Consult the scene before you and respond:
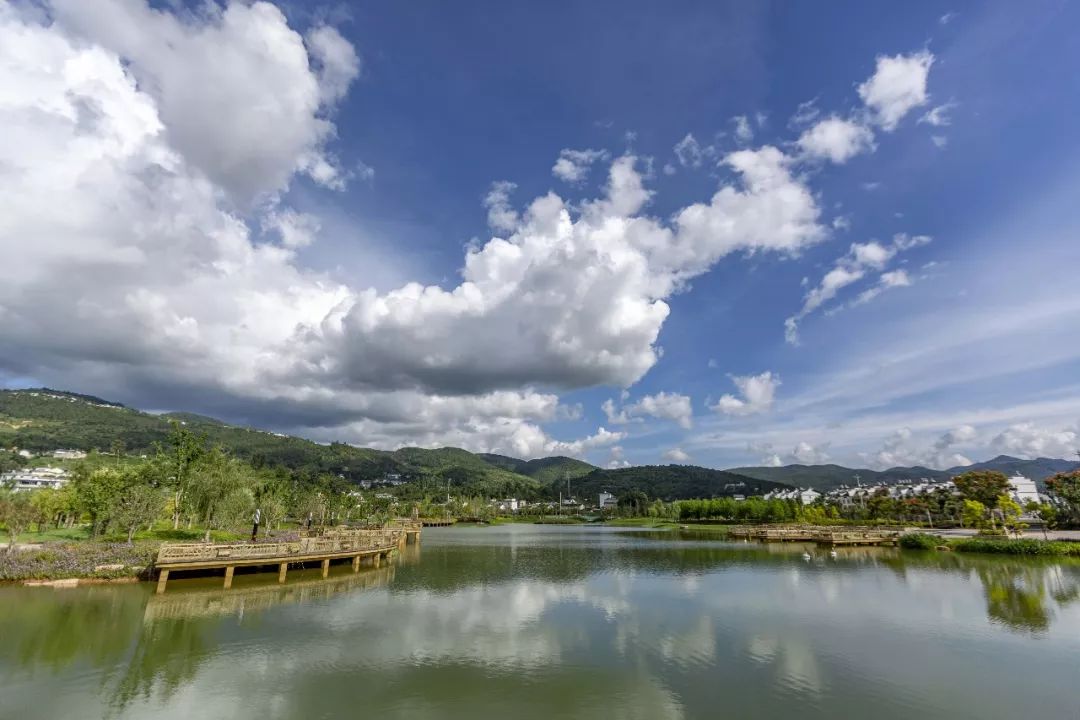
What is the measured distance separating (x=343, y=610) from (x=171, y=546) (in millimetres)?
12768

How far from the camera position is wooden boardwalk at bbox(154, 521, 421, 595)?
30.5 m

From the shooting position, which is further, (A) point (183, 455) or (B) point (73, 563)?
(A) point (183, 455)

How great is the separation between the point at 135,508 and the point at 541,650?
39415 mm

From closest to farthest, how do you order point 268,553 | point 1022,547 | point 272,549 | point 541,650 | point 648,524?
point 541,650 → point 268,553 → point 272,549 → point 1022,547 → point 648,524

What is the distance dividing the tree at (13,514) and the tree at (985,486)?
108 meters

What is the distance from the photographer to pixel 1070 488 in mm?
79250

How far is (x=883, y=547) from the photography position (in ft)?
203

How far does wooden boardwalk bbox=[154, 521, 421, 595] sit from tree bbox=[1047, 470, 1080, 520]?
10027cm

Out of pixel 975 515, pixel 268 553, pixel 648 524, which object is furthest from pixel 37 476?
pixel 975 515

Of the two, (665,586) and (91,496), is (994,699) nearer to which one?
(665,586)

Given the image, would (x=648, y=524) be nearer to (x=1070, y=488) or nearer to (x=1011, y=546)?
(x=1070, y=488)

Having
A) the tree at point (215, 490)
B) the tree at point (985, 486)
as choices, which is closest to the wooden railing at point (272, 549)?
the tree at point (215, 490)

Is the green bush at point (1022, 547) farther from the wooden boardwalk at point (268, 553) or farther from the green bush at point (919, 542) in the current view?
the wooden boardwalk at point (268, 553)

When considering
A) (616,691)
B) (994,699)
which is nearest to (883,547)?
(994,699)
